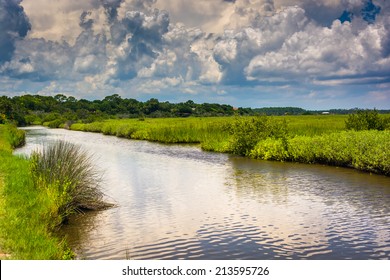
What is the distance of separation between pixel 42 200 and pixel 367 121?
22128mm

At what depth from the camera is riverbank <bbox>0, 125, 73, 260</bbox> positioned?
8102 millimetres

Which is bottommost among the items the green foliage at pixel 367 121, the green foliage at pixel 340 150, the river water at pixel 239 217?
the river water at pixel 239 217

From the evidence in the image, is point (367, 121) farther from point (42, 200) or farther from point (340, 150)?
point (42, 200)

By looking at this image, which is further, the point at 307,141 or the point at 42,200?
the point at 307,141

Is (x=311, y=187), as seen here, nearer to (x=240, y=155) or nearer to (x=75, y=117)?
(x=240, y=155)

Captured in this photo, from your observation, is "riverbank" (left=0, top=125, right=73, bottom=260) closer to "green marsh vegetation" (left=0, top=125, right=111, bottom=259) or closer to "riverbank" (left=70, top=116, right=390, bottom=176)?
"green marsh vegetation" (left=0, top=125, right=111, bottom=259)

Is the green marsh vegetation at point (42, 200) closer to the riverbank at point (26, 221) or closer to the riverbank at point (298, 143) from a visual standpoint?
the riverbank at point (26, 221)

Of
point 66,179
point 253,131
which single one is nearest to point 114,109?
point 253,131

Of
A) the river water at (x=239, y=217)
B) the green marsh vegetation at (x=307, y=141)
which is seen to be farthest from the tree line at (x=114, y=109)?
the river water at (x=239, y=217)

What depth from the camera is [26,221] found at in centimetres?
966

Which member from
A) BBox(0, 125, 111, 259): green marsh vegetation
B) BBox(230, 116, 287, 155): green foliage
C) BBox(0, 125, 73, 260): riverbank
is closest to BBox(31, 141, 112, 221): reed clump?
BBox(0, 125, 111, 259): green marsh vegetation

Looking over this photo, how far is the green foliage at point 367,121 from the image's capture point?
28281 mm

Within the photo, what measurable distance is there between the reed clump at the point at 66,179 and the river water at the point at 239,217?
1.37 feet

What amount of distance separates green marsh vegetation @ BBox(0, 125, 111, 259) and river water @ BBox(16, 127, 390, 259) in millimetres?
515
